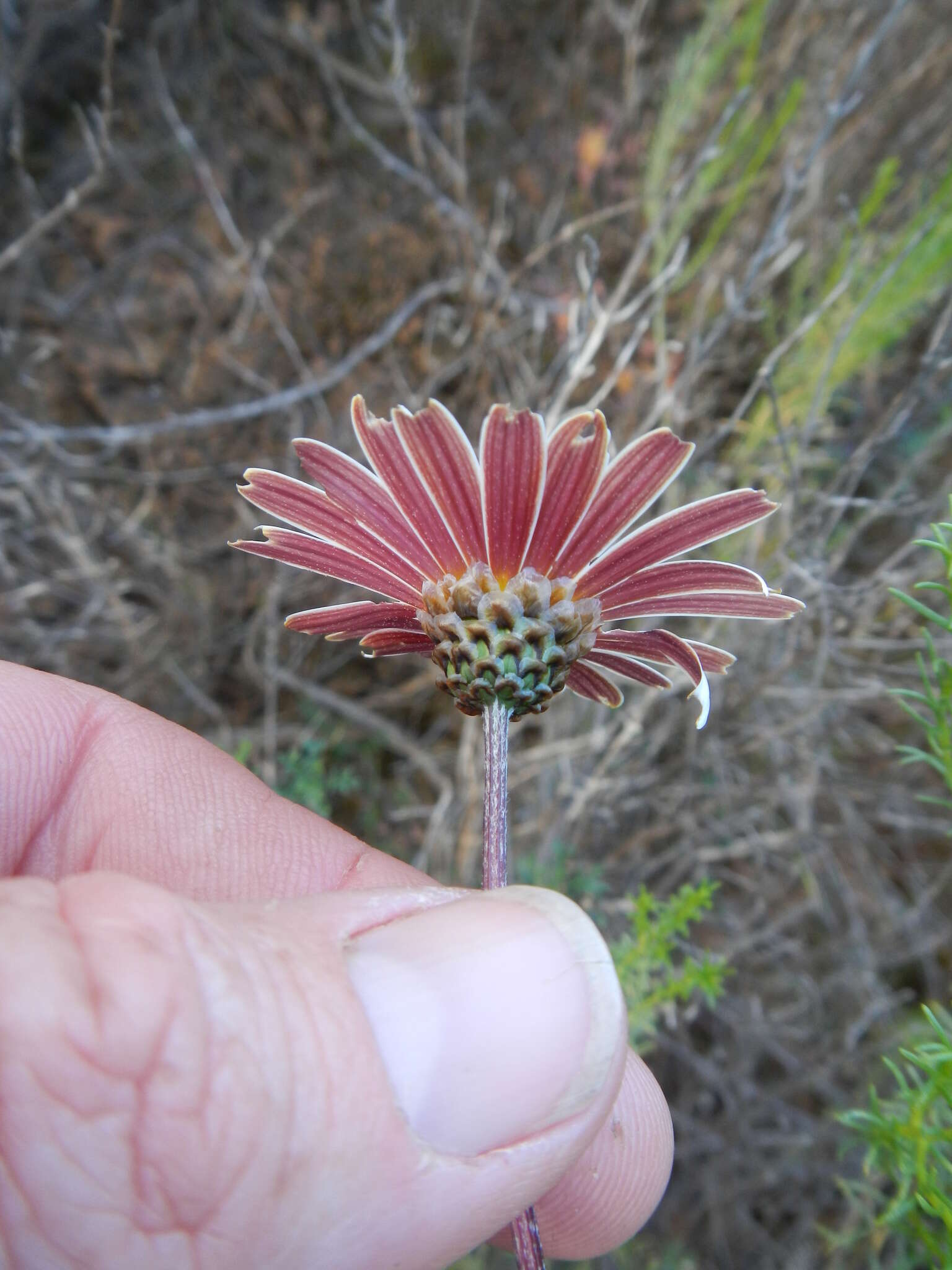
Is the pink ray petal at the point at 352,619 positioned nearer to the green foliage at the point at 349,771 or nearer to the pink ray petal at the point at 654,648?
the pink ray petal at the point at 654,648

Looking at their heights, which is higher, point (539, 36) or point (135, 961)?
point (539, 36)

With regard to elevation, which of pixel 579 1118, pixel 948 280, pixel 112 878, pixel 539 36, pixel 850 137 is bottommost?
pixel 579 1118

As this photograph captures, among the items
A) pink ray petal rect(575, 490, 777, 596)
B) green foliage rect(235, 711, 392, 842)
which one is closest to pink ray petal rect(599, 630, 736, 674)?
pink ray petal rect(575, 490, 777, 596)

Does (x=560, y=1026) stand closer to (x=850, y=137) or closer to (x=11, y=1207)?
(x=11, y=1207)

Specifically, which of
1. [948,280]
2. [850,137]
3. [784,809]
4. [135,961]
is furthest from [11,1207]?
[850,137]

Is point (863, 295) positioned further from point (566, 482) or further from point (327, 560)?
point (327, 560)

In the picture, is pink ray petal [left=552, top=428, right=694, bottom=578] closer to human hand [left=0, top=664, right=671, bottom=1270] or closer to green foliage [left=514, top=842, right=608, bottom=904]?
human hand [left=0, top=664, right=671, bottom=1270]

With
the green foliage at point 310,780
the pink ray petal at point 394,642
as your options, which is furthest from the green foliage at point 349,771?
the pink ray petal at point 394,642
